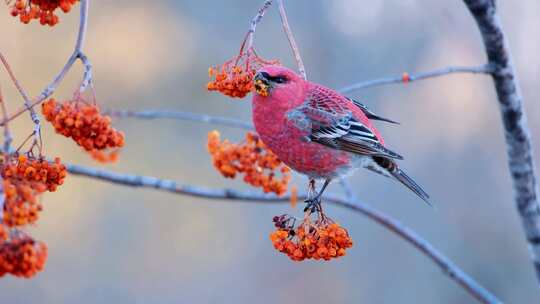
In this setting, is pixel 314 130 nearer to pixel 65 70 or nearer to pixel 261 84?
pixel 261 84

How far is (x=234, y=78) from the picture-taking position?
10.6 ft

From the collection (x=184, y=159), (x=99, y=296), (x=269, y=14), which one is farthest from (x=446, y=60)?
(x=99, y=296)

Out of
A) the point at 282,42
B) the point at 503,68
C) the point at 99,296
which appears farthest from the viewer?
the point at 282,42

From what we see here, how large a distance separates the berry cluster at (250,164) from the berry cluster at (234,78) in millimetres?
548

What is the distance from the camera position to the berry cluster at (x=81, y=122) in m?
2.89

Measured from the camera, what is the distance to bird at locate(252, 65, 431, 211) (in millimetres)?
3777

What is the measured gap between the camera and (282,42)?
8953 mm

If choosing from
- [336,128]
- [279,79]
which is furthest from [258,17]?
[336,128]

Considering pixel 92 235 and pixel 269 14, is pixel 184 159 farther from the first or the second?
pixel 269 14

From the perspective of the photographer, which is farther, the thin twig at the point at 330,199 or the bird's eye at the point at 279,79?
the thin twig at the point at 330,199

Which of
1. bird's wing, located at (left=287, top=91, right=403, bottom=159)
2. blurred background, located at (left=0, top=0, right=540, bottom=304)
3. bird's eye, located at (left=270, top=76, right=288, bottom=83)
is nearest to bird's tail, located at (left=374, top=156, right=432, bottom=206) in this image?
bird's wing, located at (left=287, top=91, right=403, bottom=159)

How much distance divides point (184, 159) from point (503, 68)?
17.6ft

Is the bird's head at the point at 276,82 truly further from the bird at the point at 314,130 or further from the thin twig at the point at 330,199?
the thin twig at the point at 330,199

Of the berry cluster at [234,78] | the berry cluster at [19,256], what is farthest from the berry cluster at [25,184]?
the berry cluster at [234,78]
